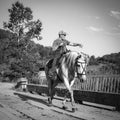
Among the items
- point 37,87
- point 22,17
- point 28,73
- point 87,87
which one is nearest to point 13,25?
point 22,17

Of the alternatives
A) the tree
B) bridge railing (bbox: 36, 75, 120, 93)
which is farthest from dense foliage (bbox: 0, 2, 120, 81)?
bridge railing (bbox: 36, 75, 120, 93)

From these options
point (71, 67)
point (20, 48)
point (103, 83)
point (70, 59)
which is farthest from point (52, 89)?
point (20, 48)

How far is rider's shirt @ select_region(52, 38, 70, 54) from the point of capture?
794cm

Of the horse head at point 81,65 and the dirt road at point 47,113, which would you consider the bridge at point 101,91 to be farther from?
the horse head at point 81,65

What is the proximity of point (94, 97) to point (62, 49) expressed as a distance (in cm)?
239

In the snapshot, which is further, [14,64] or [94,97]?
[14,64]

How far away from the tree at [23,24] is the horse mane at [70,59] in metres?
26.1

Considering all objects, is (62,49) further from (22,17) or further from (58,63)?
(22,17)

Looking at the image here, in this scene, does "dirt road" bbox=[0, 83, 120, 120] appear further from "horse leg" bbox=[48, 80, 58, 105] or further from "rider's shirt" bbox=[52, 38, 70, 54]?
"rider's shirt" bbox=[52, 38, 70, 54]

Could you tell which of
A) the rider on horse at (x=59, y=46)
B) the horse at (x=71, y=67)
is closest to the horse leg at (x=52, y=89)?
the horse at (x=71, y=67)

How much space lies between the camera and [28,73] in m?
25.8

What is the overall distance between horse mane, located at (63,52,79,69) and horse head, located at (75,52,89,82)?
257mm

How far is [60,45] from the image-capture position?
7945mm

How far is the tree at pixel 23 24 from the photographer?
3356 centimetres
